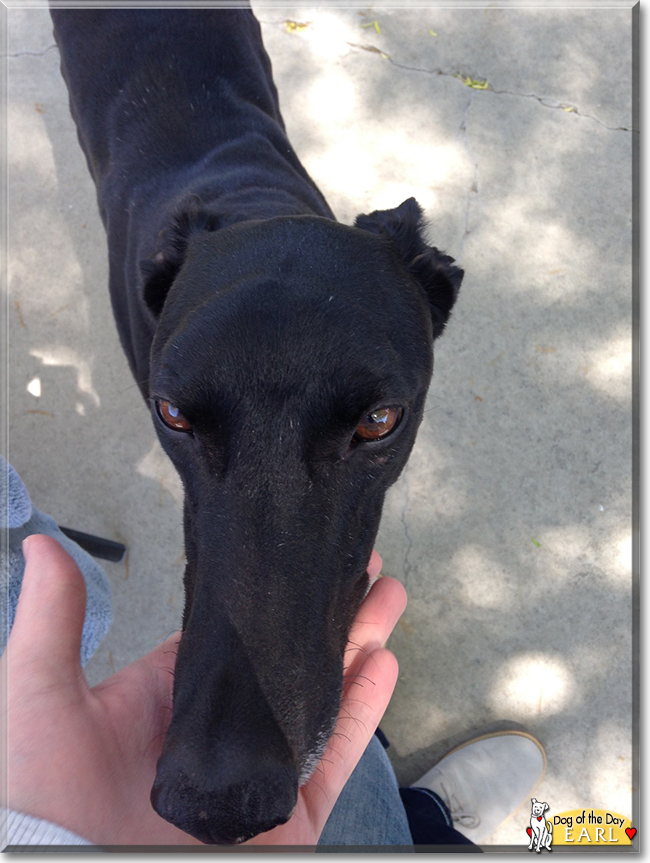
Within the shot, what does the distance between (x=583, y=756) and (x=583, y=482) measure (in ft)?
4.79

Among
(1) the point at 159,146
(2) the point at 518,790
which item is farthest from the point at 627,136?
(2) the point at 518,790

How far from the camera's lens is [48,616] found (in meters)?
1.47

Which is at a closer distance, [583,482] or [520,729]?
[520,729]

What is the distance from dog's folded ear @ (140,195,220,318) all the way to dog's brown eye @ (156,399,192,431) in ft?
2.03

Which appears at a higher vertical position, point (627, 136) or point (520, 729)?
point (627, 136)

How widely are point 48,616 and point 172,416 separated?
598 millimetres

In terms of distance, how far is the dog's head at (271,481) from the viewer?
1290 mm

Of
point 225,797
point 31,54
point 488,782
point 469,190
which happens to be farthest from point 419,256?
point 31,54

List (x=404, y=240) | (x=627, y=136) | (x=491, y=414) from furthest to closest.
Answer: (x=627, y=136) → (x=491, y=414) → (x=404, y=240)

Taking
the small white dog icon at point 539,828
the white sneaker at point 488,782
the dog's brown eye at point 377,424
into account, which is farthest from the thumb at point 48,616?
the small white dog icon at point 539,828

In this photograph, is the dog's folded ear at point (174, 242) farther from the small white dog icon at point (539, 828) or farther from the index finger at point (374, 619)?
the small white dog icon at point (539, 828)

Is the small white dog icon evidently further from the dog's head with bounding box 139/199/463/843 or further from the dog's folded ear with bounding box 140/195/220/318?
the dog's folded ear with bounding box 140/195/220/318

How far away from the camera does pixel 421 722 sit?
3.21 meters

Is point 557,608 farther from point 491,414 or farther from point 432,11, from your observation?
point 432,11
